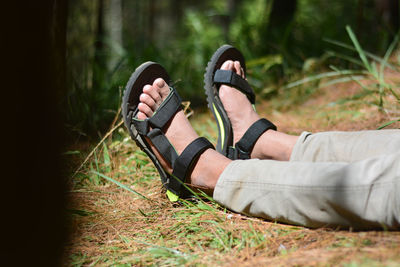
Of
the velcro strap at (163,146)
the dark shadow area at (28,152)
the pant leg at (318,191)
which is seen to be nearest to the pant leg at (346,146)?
the pant leg at (318,191)

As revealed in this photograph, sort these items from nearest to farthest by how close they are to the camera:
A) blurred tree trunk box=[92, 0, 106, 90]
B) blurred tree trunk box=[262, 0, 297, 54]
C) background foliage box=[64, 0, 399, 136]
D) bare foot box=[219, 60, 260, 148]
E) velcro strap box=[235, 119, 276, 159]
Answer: velcro strap box=[235, 119, 276, 159] < bare foot box=[219, 60, 260, 148] < background foliage box=[64, 0, 399, 136] < blurred tree trunk box=[92, 0, 106, 90] < blurred tree trunk box=[262, 0, 297, 54]

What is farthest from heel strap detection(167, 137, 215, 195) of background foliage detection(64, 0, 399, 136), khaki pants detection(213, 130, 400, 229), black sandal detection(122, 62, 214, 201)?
background foliage detection(64, 0, 399, 136)

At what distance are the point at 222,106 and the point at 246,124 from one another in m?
0.18

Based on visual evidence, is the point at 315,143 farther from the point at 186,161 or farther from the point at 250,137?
the point at 186,161

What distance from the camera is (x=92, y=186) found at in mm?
1551

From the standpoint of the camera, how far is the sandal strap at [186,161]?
49.7 inches

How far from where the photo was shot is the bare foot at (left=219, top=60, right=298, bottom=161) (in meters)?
1.34

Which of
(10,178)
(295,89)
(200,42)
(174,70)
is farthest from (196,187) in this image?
(200,42)

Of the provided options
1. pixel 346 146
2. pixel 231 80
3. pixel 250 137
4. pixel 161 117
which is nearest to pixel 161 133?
pixel 161 117

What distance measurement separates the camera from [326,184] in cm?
93

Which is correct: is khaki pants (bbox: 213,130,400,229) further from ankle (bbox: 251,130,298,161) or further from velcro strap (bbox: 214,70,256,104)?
velcro strap (bbox: 214,70,256,104)

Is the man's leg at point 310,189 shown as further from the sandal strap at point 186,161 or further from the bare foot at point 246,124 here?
the bare foot at point 246,124

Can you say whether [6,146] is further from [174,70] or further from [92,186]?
[174,70]

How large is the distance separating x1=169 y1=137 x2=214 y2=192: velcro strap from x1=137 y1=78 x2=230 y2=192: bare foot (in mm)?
20
